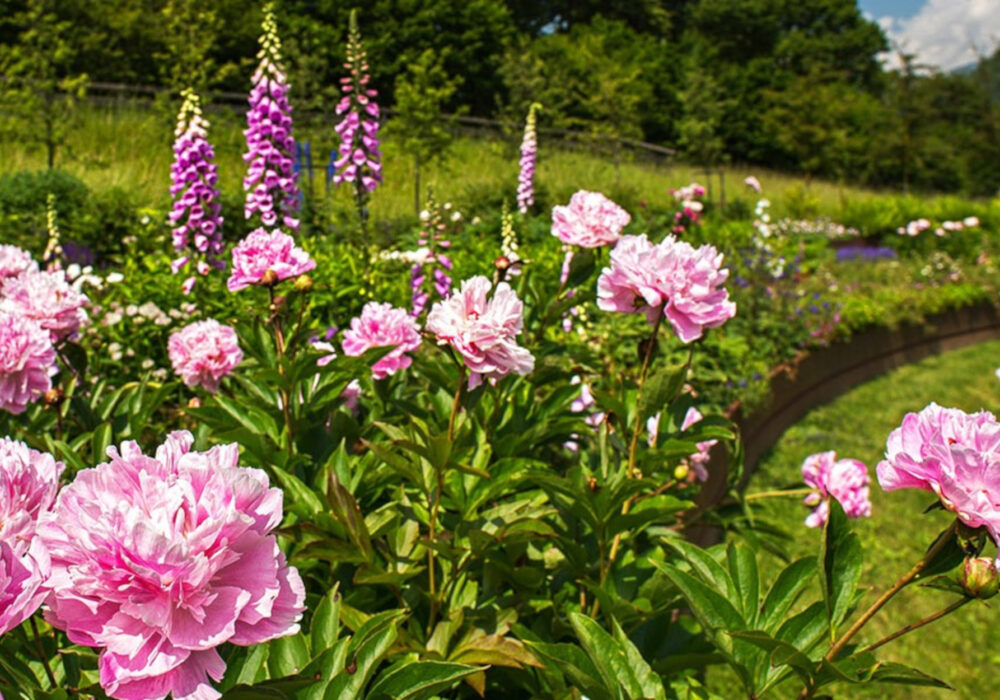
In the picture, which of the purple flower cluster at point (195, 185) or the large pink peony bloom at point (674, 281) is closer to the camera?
the large pink peony bloom at point (674, 281)

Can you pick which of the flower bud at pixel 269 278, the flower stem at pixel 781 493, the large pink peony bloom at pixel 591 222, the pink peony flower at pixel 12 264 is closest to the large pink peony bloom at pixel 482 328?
the flower bud at pixel 269 278

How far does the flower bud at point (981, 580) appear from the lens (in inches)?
36.8

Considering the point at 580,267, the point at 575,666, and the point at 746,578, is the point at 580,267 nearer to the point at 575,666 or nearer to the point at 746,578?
the point at 746,578

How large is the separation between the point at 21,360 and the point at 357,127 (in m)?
2.74

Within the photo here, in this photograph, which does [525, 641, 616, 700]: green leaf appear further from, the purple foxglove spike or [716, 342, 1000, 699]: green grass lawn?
the purple foxglove spike

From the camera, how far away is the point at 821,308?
23.0ft

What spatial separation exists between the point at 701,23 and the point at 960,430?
1904 inches

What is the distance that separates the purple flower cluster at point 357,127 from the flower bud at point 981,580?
136 inches

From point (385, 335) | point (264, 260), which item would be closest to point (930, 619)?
point (385, 335)

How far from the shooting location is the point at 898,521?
4.73 m

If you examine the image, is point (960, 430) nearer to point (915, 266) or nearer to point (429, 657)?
point (429, 657)

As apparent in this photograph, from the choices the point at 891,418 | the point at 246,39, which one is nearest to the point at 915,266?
the point at 891,418

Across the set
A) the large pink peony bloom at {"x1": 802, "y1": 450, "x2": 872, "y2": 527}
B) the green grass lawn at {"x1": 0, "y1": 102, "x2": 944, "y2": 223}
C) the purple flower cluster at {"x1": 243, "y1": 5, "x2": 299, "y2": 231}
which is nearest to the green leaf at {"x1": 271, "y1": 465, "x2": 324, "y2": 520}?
the large pink peony bloom at {"x1": 802, "y1": 450, "x2": 872, "y2": 527}

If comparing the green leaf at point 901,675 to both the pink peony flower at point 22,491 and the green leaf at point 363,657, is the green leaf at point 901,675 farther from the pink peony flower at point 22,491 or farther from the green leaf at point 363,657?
the pink peony flower at point 22,491
